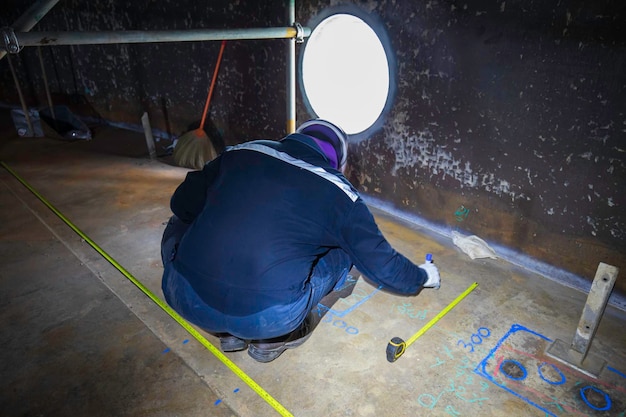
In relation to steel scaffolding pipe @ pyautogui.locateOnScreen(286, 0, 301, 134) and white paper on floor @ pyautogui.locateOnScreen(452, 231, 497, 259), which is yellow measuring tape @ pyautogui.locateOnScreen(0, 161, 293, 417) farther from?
white paper on floor @ pyautogui.locateOnScreen(452, 231, 497, 259)

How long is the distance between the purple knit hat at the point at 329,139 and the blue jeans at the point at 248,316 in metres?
0.47

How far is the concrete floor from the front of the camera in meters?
1.72

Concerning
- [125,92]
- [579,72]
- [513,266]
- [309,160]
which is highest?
[579,72]

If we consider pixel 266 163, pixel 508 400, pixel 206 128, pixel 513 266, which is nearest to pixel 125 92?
pixel 206 128

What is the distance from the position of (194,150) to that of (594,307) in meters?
3.77

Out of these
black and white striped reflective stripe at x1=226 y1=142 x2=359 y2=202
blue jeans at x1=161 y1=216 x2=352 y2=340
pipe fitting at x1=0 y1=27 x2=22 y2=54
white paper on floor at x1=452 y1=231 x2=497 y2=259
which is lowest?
white paper on floor at x1=452 y1=231 x2=497 y2=259

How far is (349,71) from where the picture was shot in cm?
362

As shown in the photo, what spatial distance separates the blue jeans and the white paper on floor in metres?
1.34

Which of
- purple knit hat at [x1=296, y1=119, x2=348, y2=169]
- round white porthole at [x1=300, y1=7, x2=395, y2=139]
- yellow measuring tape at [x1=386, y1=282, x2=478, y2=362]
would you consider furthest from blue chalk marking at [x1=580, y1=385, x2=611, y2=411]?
round white porthole at [x1=300, y1=7, x2=395, y2=139]

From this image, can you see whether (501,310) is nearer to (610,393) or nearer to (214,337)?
(610,393)

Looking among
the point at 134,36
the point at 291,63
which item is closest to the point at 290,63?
the point at 291,63

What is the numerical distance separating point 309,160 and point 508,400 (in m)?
1.33

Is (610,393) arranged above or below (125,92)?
below

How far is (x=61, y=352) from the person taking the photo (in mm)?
1937
